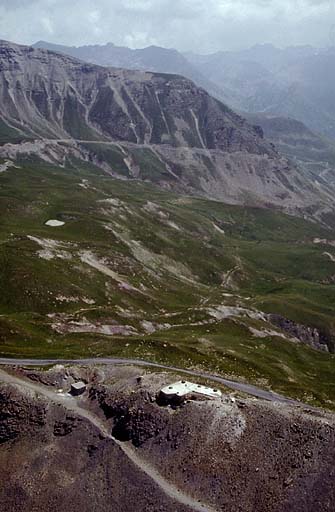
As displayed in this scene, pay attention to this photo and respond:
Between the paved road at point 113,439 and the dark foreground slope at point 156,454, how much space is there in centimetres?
14

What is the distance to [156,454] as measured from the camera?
61688 mm

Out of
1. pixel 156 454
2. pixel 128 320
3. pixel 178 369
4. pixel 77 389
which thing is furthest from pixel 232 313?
pixel 156 454

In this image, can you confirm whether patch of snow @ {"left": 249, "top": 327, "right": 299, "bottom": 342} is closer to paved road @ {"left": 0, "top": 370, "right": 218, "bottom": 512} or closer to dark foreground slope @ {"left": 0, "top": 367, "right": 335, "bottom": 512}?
dark foreground slope @ {"left": 0, "top": 367, "right": 335, "bottom": 512}

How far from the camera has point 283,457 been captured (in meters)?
58.9

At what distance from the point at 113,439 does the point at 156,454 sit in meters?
6.21

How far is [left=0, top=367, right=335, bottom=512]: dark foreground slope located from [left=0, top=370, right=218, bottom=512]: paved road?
0.45 ft

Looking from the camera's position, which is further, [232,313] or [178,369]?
[232,313]

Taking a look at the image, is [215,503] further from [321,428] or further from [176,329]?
[176,329]

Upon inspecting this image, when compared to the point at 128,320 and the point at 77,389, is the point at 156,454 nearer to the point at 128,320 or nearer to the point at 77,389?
the point at 77,389

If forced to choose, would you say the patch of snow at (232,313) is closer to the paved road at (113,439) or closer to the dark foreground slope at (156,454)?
the dark foreground slope at (156,454)

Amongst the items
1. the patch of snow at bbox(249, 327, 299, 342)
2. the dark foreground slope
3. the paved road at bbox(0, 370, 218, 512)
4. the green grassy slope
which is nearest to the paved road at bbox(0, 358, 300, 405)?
the green grassy slope

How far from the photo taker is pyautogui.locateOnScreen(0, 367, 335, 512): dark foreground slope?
185 feet

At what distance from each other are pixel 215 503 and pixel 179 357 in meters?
42.8

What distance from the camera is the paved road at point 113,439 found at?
184ft
